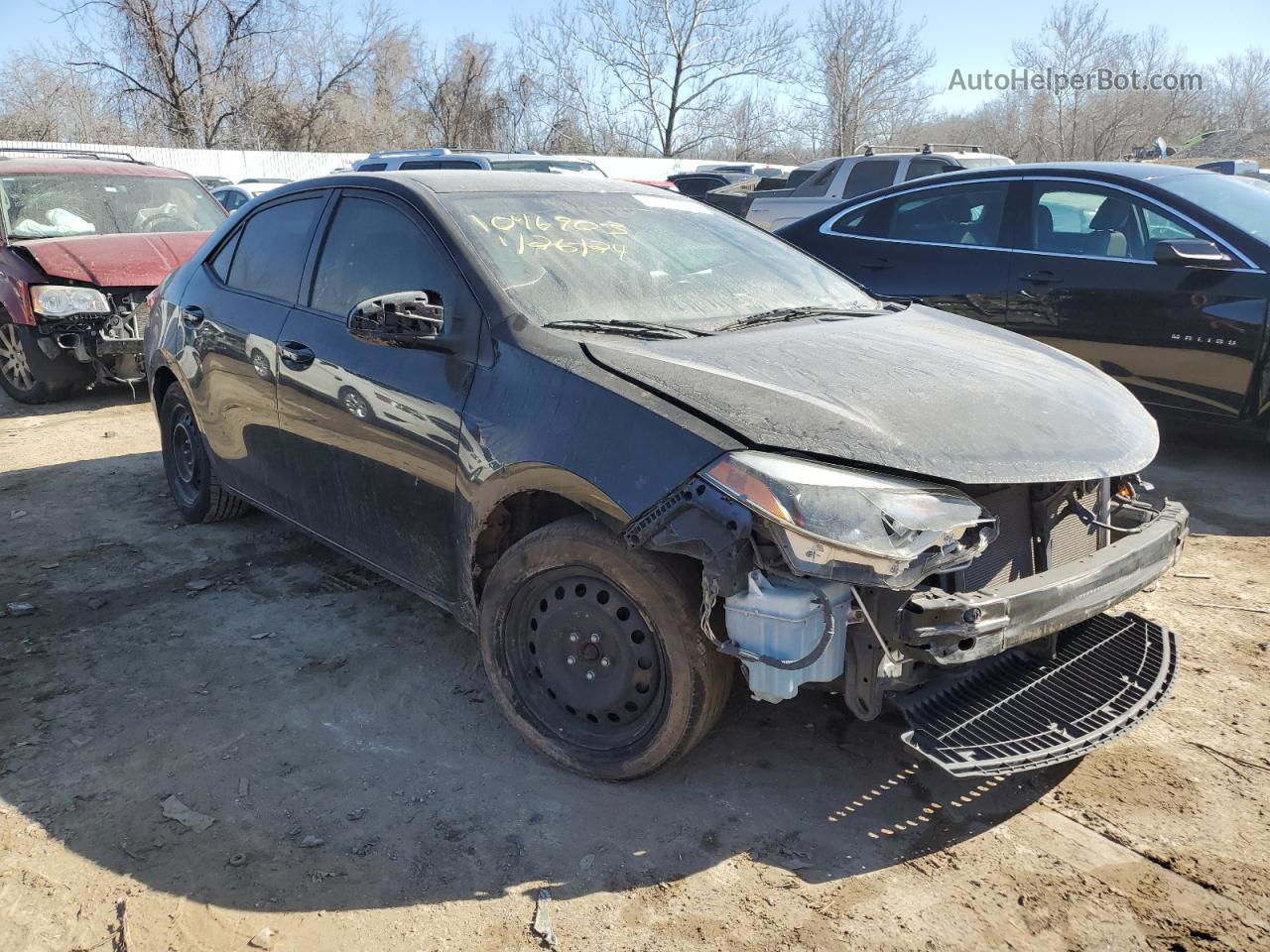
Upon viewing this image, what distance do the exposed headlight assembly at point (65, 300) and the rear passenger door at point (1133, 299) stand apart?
6.57 m

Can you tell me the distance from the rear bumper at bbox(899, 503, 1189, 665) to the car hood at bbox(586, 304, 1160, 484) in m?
0.25

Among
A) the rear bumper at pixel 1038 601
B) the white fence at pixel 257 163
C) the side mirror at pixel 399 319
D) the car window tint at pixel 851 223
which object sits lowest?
the rear bumper at pixel 1038 601

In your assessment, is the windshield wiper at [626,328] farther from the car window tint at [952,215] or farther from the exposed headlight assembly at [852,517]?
the car window tint at [952,215]

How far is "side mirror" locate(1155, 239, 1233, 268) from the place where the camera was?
205 inches

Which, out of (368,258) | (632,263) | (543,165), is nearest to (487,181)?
(368,258)

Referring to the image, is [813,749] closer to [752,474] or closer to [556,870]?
[556,870]

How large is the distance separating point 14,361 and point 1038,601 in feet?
27.2

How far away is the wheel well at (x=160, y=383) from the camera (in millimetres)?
5066

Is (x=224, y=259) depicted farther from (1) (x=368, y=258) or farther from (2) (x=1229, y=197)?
(2) (x=1229, y=197)

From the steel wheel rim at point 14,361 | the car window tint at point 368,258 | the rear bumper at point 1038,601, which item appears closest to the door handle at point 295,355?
the car window tint at point 368,258

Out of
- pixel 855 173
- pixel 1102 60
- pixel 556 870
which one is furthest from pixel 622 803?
pixel 1102 60

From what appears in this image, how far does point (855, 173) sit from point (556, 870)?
1226 centimetres

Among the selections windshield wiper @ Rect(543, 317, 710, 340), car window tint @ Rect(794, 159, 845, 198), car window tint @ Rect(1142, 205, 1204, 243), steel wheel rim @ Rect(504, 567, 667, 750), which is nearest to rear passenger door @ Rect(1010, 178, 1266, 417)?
car window tint @ Rect(1142, 205, 1204, 243)

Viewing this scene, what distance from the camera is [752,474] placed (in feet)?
7.64
